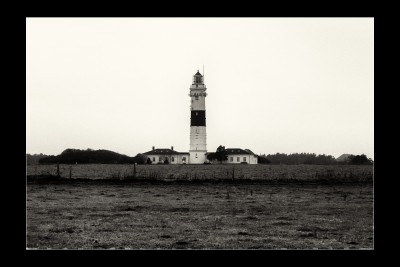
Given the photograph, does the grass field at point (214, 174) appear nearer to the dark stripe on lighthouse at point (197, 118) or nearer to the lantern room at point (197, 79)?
the dark stripe on lighthouse at point (197, 118)

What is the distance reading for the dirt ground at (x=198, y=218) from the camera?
34.1ft

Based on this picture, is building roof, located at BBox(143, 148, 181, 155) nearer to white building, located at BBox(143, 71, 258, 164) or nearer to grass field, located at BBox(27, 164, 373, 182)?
white building, located at BBox(143, 71, 258, 164)

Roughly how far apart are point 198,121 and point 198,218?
8178 cm

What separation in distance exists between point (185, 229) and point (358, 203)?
824cm

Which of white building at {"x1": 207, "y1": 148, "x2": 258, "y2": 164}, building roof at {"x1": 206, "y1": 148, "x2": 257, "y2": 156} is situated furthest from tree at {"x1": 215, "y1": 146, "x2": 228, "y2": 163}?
building roof at {"x1": 206, "y1": 148, "x2": 257, "y2": 156}

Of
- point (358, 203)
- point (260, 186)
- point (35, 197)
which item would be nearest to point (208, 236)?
point (358, 203)

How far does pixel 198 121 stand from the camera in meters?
95.5

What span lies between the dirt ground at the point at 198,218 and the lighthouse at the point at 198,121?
238 ft

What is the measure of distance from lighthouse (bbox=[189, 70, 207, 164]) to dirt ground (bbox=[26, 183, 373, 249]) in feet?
238

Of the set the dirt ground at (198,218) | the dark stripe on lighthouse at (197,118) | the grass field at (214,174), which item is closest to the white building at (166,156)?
the dark stripe on lighthouse at (197,118)

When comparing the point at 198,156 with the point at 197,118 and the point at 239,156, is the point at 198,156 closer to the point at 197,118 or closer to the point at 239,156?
the point at 197,118
